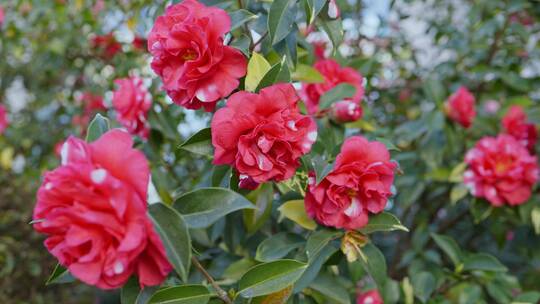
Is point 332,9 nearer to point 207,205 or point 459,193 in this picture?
point 207,205

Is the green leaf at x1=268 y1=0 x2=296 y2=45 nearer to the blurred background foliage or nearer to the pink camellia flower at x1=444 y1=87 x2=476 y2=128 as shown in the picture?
the blurred background foliage

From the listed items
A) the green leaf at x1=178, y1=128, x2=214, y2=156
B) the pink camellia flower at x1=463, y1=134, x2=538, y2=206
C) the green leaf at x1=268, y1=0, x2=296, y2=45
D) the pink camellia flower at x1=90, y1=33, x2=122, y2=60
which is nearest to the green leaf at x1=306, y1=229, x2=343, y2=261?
the green leaf at x1=178, y1=128, x2=214, y2=156

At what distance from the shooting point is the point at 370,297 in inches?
47.2

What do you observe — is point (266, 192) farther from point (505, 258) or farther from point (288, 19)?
point (505, 258)

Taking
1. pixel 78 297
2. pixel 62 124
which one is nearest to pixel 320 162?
pixel 78 297

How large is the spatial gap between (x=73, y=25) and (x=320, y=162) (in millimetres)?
1627

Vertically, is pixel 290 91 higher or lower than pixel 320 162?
higher

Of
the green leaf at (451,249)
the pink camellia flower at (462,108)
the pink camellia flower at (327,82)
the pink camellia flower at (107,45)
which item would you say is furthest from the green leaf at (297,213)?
the pink camellia flower at (107,45)

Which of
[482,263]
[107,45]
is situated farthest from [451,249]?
[107,45]

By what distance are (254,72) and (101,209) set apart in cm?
36

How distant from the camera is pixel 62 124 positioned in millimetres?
2695

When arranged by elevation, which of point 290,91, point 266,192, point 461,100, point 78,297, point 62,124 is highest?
point 290,91

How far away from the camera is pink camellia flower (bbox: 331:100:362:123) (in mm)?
1110

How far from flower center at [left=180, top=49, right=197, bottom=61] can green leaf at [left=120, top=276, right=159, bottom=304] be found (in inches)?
13.1
